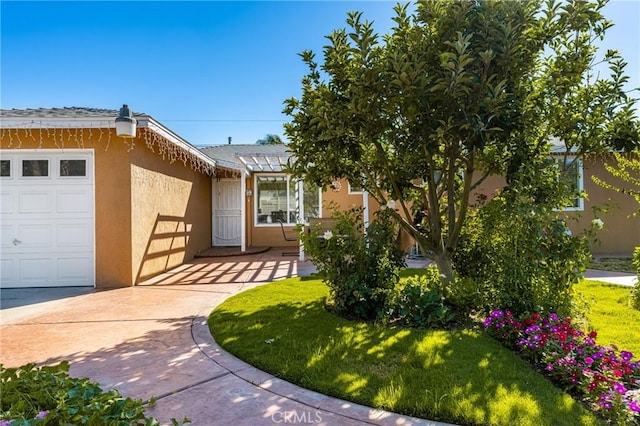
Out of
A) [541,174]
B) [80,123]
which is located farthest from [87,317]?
[541,174]

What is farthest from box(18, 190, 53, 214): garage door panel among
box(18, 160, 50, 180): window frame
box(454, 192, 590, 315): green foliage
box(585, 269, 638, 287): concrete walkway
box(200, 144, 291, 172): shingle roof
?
box(585, 269, 638, 287): concrete walkway

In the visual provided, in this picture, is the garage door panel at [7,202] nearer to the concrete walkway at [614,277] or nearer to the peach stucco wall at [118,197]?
the peach stucco wall at [118,197]

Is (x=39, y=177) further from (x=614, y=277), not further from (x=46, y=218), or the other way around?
(x=614, y=277)

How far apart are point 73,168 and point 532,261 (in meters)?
7.79

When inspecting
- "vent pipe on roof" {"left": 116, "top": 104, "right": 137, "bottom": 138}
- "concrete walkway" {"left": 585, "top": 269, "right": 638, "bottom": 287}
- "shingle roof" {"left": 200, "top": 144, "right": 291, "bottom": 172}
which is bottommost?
"concrete walkway" {"left": 585, "top": 269, "right": 638, "bottom": 287}

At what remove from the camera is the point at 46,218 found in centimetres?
661

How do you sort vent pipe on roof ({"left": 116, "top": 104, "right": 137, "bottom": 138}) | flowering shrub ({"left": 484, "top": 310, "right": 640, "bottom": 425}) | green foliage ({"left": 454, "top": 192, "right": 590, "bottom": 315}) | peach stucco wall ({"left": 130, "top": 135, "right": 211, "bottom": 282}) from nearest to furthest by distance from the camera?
1. flowering shrub ({"left": 484, "top": 310, "right": 640, "bottom": 425})
2. green foliage ({"left": 454, "top": 192, "right": 590, "bottom": 315})
3. vent pipe on roof ({"left": 116, "top": 104, "right": 137, "bottom": 138})
4. peach stucco wall ({"left": 130, "top": 135, "right": 211, "bottom": 282})

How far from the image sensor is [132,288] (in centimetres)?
655

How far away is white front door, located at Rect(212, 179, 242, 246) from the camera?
13148 millimetres

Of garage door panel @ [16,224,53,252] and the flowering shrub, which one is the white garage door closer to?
→ garage door panel @ [16,224,53,252]

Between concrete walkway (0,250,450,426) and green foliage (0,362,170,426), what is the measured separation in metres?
0.52

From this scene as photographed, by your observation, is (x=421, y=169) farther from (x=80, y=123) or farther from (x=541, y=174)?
(x=80, y=123)

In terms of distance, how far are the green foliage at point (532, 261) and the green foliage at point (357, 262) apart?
3.96 feet

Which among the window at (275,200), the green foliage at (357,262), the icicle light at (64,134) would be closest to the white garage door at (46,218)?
the icicle light at (64,134)
